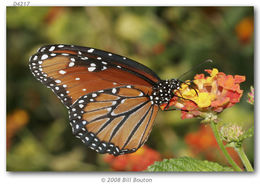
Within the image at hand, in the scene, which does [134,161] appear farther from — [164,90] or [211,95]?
[211,95]

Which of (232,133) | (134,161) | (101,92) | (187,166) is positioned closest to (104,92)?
(101,92)

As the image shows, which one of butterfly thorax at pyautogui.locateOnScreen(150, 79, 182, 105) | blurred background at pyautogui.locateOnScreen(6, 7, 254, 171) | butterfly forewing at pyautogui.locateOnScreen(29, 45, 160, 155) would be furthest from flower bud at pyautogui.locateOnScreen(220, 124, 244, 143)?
blurred background at pyautogui.locateOnScreen(6, 7, 254, 171)

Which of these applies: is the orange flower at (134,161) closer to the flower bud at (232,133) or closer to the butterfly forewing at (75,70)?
the butterfly forewing at (75,70)

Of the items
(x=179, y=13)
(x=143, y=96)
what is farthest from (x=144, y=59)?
(x=143, y=96)

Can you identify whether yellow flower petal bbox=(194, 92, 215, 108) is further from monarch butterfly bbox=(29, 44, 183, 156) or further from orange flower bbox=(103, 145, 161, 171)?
orange flower bbox=(103, 145, 161, 171)

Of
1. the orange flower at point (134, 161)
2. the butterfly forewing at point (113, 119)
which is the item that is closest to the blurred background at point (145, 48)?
the orange flower at point (134, 161)
